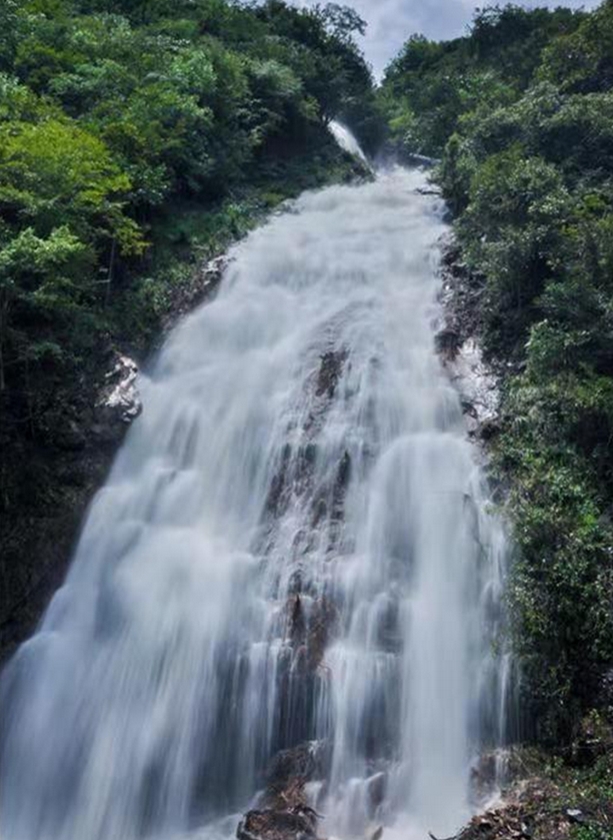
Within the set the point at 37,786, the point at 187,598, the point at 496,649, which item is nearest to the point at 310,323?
the point at 187,598

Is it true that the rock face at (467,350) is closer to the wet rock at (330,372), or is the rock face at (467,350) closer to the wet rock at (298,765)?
the wet rock at (330,372)

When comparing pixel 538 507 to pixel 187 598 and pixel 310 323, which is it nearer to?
pixel 187 598

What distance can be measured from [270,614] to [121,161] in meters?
12.0

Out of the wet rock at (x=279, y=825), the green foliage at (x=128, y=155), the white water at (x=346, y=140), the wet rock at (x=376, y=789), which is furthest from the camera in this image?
the white water at (x=346, y=140)

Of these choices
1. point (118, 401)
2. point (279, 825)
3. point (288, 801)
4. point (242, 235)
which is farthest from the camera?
point (242, 235)

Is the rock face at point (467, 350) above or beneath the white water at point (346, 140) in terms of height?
beneath

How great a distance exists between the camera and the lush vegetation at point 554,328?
9.68 metres

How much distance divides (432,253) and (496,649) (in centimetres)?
Answer: 1214

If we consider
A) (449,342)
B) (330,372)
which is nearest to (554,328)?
(449,342)

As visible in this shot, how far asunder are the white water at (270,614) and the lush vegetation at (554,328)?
0.84 m

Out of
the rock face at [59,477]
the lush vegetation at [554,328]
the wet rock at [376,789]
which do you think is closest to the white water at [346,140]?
the lush vegetation at [554,328]

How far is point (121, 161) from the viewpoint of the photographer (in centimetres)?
1736

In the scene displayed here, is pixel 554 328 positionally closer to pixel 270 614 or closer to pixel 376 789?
pixel 270 614

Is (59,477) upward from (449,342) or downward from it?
downward
